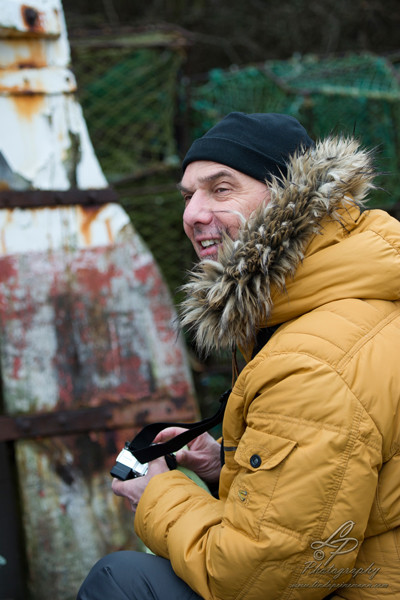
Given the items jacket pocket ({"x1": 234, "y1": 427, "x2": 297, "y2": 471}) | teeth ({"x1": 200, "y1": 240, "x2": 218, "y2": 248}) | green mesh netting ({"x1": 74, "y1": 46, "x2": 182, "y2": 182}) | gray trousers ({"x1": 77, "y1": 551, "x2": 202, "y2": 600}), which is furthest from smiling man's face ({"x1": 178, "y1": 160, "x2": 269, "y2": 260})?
green mesh netting ({"x1": 74, "y1": 46, "x2": 182, "y2": 182})

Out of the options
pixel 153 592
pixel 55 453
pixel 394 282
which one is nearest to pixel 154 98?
pixel 55 453

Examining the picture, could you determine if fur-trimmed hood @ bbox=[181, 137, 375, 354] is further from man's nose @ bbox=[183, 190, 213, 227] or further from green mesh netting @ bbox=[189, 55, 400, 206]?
green mesh netting @ bbox=[189, 55, 400, 206]

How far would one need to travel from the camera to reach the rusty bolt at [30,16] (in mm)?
2602

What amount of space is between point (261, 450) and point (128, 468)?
1.71ft

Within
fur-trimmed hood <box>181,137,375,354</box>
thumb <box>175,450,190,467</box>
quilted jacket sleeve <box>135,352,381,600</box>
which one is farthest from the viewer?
thumb <box>175,450,190,467</box>

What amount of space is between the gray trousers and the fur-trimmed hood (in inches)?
22.5

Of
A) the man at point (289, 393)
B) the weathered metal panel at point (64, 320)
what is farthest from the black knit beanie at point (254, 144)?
the weathered metal panel at point (64, 320)

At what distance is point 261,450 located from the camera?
129cm

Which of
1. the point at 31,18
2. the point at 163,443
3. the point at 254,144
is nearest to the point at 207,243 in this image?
the point at 254,144

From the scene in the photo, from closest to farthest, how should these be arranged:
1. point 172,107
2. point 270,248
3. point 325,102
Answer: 1. point 270,248
2. point 172,107
3. point 325,102

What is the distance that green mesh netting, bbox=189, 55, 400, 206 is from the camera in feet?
12.9

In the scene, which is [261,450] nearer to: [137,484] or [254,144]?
[137,484]

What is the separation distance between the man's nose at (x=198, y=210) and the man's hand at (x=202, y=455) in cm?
69

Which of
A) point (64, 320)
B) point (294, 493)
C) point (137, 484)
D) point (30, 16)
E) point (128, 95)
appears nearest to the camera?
point (294, 493)
